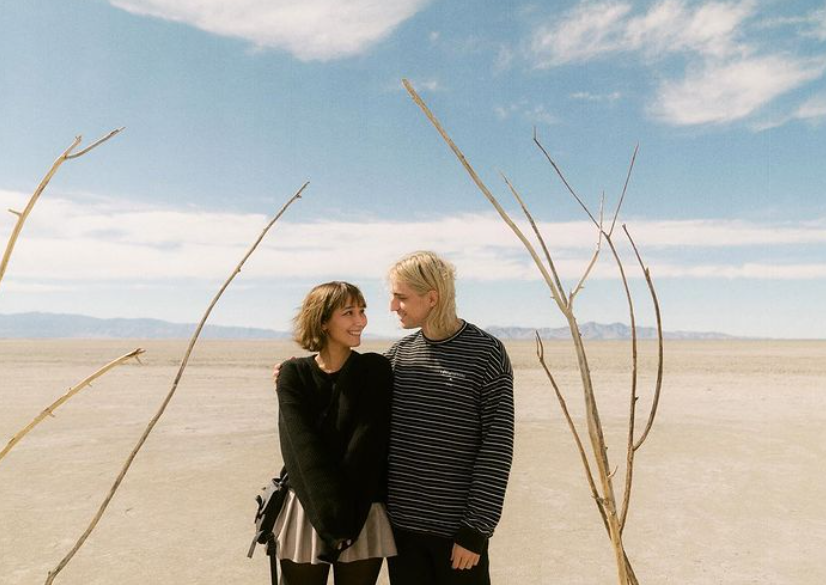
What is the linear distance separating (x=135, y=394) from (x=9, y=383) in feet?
19.2

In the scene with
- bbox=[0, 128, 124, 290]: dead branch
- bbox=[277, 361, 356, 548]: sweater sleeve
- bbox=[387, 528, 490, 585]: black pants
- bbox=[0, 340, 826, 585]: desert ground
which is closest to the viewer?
bbox=[0, 128, 124, 290]: dead branch

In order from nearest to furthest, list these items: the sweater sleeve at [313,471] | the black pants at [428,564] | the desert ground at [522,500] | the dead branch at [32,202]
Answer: the dead branch at [32,202] < the sweater sleeve at [313,471] < the black pants at [428,564] < the desert ground at [522,500]

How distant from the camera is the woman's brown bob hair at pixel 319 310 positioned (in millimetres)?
2035

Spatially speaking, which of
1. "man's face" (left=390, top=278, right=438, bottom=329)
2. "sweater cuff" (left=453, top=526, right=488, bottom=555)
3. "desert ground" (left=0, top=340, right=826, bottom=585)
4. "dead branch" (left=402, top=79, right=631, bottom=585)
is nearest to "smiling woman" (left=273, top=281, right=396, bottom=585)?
"man's face" (left=390, top=278, right=438, bottom=329)

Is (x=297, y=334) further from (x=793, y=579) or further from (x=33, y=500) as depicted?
(x=33, y=500)

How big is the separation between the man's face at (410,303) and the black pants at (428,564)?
700mm

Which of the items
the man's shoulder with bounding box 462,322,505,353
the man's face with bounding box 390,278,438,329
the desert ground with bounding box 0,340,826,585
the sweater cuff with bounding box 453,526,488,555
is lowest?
the desert ground with bounding box 0,340,826,585

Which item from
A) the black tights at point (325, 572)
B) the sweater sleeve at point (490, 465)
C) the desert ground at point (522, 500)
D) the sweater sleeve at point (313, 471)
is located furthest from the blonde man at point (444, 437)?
the desert ground at point (522, 500)

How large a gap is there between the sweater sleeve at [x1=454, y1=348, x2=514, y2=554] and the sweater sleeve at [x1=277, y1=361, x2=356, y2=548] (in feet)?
1.23

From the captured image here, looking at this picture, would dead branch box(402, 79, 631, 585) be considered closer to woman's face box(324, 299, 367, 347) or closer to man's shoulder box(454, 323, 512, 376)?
man's shoulder box(454, 323, 512, 376)

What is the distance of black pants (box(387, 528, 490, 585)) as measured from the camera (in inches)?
79.3

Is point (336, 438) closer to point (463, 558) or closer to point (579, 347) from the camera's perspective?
point (463, 558)

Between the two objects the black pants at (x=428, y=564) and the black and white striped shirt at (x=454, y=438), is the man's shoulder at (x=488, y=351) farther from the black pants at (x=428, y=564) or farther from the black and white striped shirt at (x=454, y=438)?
the black pants at (x=428, y=564)

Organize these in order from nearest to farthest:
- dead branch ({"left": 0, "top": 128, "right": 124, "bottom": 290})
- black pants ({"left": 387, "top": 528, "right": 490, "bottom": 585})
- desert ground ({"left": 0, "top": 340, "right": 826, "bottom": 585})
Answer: dead branch ({"left": 0, "top": 128, "right": 124, "bottom": 290})
black pants ({"left": 387, "top": 528, "right": 490, "bottom": 585})
desert ground ({"left": 0, "top": 340, "right": 826, "bottom": 585})
